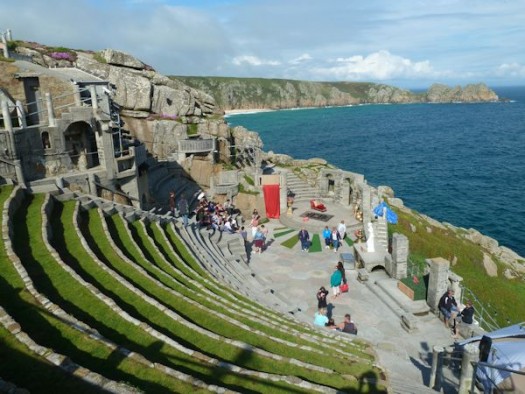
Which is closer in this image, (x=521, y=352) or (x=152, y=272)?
(x=521, y=352)

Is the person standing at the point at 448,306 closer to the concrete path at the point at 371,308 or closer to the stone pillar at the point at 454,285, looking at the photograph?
the concrete path at the point at 371,308

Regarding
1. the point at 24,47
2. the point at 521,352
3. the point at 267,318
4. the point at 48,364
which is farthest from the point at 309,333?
the point at 24,47

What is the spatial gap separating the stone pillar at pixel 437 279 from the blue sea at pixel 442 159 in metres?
29.9

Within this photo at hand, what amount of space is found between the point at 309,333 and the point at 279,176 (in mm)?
20237

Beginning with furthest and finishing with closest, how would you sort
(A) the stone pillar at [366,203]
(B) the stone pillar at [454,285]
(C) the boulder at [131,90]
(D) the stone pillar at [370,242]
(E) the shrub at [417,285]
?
(C) the boulder at [131,90] < (A) the stone pillar at [366,203] < (D) the stone pillar at [370,242] < (E) the shrub at [417,285] < (B) the stone pillar at [454,285]

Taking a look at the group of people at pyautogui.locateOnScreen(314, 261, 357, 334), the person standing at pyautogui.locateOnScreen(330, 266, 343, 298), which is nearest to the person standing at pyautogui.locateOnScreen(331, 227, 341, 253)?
the group of people at pyautogui.locateOnScreen(314, 261, 357, 334)

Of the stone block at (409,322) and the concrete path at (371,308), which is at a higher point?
the stone block at (409,322)

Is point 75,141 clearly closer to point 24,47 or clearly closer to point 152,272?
point 152,272

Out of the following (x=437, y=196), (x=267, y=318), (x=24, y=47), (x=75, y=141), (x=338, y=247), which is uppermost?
(x=24, y=47)

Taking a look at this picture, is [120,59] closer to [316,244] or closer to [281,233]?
[281,233]

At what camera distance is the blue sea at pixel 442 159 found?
2030 inches

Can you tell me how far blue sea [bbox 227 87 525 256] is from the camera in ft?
169

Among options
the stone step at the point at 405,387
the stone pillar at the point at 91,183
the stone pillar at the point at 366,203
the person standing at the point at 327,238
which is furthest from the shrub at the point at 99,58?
the stone step at the point at 405,387

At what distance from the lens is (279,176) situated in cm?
3334
